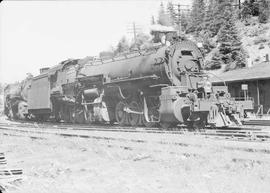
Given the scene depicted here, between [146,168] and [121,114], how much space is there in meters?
9.26

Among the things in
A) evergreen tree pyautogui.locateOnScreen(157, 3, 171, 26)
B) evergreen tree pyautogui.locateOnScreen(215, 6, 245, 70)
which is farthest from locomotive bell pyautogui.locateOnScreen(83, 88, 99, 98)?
evergreen tree pyautogui.locateOnScreen(215, 6, 245, 70)

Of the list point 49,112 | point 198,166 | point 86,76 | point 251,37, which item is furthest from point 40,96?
point 251,37

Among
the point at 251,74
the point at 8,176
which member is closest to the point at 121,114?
the point at 8,176

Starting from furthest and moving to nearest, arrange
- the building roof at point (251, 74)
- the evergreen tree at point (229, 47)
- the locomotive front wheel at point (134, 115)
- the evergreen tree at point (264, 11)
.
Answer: the evergreen tree at point (264, 11), the evergreen tree at point (229, 47), the building roof at point (251, 74), the locomotive front wheel at point (134, 115)

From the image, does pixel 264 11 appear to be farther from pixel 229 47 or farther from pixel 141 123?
pixel 141 123

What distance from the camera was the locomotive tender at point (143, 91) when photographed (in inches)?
488

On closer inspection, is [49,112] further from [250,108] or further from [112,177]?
[112,177]

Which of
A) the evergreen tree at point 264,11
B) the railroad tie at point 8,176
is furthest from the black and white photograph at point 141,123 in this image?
the evergreen tree at point 264,11

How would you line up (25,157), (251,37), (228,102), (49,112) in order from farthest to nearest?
(251,37), (49,112), (228,102), (25,157)

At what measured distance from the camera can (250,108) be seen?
13.0 metres

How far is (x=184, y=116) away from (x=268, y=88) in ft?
41.0

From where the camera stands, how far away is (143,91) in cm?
1427

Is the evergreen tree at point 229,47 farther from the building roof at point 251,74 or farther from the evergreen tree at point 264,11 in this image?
the building roof at point 251,74

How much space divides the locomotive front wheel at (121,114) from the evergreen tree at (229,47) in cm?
2091
